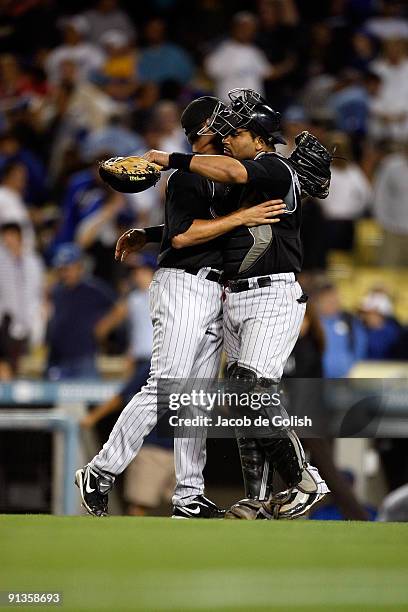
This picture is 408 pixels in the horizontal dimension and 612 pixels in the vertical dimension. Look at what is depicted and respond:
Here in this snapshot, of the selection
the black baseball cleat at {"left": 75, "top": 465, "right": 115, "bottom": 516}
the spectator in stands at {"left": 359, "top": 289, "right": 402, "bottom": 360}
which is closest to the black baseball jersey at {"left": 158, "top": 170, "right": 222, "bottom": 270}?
the black baseball cleat at {"left": 75, "top": 465, "right": 115, "bottom": 516}

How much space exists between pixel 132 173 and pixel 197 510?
4.33 ft

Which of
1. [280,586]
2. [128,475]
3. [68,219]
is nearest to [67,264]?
[68,219]

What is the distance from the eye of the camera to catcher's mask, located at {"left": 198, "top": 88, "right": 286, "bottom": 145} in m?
4.90

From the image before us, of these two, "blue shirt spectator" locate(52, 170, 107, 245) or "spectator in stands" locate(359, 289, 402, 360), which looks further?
"blue shirt spectator" locate(52, 170, 107, 245)

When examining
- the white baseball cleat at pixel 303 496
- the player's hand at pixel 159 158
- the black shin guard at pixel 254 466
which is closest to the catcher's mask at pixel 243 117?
the player's hand at pixel 159 158

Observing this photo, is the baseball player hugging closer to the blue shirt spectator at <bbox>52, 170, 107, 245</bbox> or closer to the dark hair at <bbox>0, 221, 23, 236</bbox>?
the dark hair at <bbox>0, 221, 23, 236</bbox>

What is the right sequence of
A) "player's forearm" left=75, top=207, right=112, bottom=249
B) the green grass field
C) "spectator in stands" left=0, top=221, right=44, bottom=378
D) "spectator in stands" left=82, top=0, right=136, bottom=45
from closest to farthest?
1. the green grass field
2. "spectator in stands" left=0, top=221, right=44, bottom=378
3. "player's forearm" left=75, top=207, right=112, bottom=249
4. "spectator in stands" left=82, top=0, right=136, bottom=45

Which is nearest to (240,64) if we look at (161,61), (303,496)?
(161,61)

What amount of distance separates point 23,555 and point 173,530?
0.61 meters

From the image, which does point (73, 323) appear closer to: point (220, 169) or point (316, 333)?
point (316, 333)

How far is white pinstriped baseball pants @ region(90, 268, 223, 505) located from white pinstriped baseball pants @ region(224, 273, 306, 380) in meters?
0.12

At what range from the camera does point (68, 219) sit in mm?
10930

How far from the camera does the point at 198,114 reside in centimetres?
494

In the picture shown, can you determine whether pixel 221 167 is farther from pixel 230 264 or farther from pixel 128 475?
pixel 128 475
